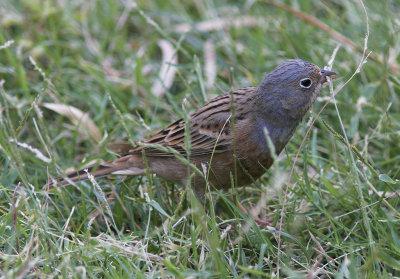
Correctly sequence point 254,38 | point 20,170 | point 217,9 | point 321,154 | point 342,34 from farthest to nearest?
point 217,9
point 254,38
point 342,34
point 321,154
point 20,170

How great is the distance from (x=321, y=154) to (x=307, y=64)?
1166 mm

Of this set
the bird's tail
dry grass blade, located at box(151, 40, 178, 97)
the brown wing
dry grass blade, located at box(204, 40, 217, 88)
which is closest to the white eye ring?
the brown wing

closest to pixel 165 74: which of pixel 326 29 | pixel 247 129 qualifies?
pixel 247 129

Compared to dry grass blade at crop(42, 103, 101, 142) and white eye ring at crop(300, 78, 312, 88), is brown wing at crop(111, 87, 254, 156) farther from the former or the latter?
dry grass blade at crop(42, 103, 101, 142)

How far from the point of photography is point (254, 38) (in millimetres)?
6598

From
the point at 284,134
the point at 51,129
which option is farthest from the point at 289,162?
the point at 51,129

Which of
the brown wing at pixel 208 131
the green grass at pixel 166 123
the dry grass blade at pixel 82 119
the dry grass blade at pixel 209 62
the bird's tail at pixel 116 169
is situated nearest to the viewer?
the green grass at pixel 166 123

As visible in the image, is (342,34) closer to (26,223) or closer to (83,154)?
(83,154)

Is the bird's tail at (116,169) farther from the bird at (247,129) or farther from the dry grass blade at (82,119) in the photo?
the dry grass blade at (82,119)

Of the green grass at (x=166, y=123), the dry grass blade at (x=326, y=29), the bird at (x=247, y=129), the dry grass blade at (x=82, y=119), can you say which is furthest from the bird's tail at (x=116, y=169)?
the dry grass blade at (x=326, y=29)

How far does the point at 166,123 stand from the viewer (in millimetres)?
5621

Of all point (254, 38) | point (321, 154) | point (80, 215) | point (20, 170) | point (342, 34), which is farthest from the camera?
point (254, 38)

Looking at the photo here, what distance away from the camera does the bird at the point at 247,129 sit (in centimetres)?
435

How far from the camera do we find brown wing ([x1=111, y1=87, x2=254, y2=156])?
448 centimetres
